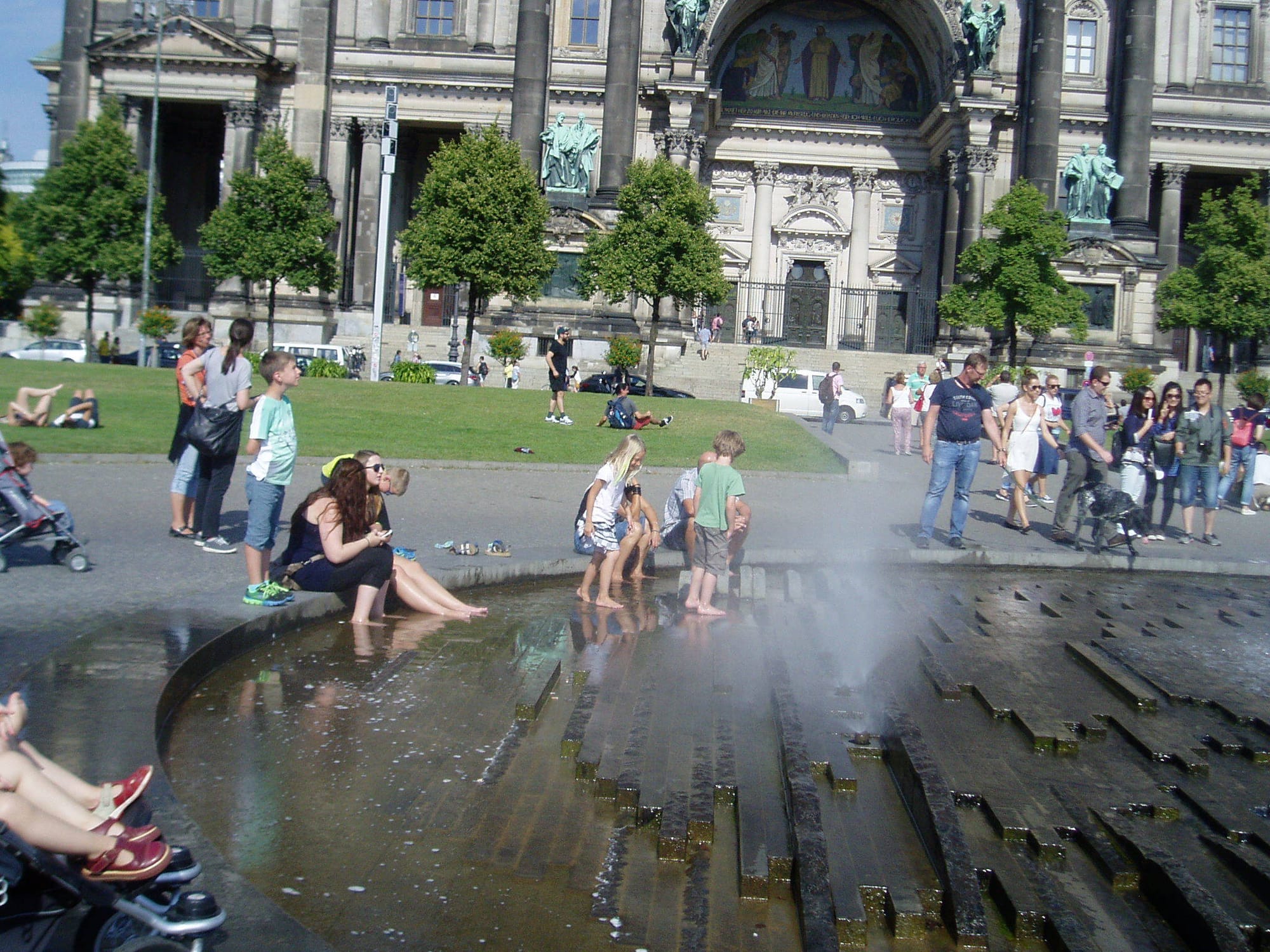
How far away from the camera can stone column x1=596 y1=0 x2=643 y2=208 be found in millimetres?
42625

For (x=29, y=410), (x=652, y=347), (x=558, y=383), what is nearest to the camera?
(x=29, y=410)

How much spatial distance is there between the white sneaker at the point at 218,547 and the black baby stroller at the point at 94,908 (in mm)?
6547

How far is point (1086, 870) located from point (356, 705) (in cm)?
350

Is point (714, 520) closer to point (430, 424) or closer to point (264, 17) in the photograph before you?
point (430, 424)

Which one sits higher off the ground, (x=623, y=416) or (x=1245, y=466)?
(x=623, y=416)

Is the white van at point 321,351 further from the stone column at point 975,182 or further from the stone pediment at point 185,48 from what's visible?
the stone column at point 975,182

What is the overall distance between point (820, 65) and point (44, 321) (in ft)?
105

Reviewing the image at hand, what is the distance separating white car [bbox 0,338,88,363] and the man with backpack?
Answer: 91.1ft

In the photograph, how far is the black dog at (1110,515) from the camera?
12.8 meters

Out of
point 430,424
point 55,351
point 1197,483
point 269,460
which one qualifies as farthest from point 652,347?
point 269,460

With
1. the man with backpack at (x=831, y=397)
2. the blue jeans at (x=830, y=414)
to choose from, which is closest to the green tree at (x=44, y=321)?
the man with backpack at (x=831, y=397)

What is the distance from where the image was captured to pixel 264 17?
46312mm

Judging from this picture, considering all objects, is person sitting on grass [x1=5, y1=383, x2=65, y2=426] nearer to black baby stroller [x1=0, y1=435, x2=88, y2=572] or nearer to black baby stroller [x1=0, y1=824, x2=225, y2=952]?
black baby stroller [x1=0, y1=435, x2=88, y2=572]

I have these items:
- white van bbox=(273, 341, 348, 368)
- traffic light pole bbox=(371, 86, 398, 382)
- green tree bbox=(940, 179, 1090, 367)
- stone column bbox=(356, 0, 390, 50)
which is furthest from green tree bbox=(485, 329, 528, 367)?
stone column bbox=(356, 0, 390, 50)
